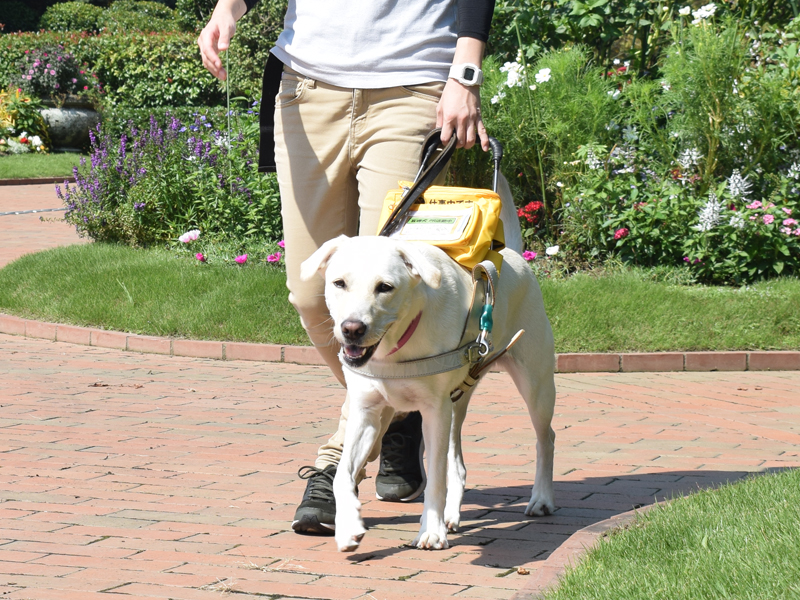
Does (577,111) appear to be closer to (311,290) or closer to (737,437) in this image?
(737,437)

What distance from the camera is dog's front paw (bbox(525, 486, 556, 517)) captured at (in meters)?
4.11

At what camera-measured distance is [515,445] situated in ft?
17.7

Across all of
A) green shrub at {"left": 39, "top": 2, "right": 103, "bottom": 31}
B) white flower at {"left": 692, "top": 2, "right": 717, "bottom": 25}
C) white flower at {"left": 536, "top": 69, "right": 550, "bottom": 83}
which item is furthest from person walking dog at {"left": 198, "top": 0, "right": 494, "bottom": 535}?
green shrub at {"left": 39, "top": 2, "right": 103, "bottom": 31}

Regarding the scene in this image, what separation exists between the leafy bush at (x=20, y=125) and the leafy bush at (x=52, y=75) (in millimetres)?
607

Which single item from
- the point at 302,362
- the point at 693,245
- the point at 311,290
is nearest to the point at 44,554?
the point at 311,290

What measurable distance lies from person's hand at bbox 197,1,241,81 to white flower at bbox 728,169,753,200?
21.3 feet

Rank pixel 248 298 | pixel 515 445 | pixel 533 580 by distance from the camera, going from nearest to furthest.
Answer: pixel 533 580 → pixel 515 445 → pixel 248 298

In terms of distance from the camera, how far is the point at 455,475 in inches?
157

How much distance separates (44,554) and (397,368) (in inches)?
56.2

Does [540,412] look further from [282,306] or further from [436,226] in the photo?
[282,306]

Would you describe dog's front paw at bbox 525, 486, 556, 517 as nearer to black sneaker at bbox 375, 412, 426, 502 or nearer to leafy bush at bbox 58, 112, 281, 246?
black sneaker at bbox 375, 412, 426, 502

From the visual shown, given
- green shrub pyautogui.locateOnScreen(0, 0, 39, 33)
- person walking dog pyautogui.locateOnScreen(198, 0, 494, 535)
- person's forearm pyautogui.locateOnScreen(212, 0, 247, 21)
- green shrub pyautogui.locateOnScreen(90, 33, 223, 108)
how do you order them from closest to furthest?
person walking dog pyautogui.locateOnScreen(198, 0, 494, 535) < person's forearm pyautogui.locateOnScreen(212, 0, 247, 21) < green shrub pyautogui.locateOnScreen(90, 33, 223, 108) < green shrub pyautogui.locateOnScreen(0, 0, 39, 33)

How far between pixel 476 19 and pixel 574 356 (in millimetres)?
4214

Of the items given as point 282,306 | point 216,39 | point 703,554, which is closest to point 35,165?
point 282,306
